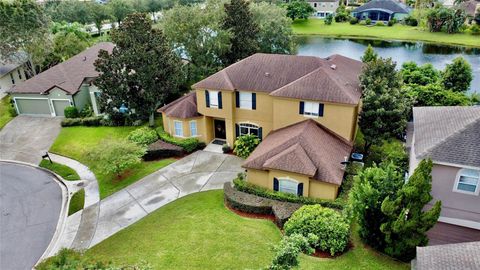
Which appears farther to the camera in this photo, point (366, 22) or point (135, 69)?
point (366, 22)

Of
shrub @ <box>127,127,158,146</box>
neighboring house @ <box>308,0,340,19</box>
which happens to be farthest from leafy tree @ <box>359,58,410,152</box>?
neighboring house @ <box>308,0,340,19</box>

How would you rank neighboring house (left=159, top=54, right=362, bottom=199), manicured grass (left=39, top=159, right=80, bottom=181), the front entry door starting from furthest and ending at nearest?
the front entry door, manicured grass (left=39, top=159, right=80, bottom=181), neighboring house (left=159, top=54, right=362, bottom=199)

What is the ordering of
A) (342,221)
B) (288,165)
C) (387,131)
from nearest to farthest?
(342,221) → (288,165) → (387,131)

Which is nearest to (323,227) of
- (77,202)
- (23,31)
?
(77,202)

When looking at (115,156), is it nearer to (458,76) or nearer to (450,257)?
(450,257)

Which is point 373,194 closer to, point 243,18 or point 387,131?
point 387,131

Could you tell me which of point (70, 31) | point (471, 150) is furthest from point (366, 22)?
point (471, 150)

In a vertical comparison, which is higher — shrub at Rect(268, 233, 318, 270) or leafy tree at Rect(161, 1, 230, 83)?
leafy tree at Rect(161, 1, 230, 83)

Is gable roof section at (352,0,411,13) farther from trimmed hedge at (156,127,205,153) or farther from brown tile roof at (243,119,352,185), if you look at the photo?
A: trimmed hedge at (156,127,205,153)
